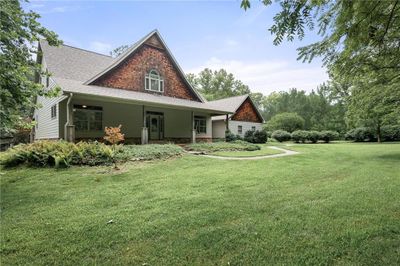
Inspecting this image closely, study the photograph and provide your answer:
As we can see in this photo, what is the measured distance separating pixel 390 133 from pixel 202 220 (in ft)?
112

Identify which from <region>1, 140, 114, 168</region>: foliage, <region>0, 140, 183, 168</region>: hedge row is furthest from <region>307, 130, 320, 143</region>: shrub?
<region>1, 140, 114, 168</region>: foliage

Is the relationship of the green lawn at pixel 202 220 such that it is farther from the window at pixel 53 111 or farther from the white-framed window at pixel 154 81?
the white-framed window at pixel 154 81

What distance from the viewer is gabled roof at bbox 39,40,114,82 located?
15.2 meters

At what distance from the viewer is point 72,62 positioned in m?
16.5

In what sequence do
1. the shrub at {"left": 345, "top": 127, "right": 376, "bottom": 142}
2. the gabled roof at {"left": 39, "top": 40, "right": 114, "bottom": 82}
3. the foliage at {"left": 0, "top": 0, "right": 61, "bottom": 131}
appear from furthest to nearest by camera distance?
1. the shrub at {"left": 345, "top": 127, "right": 376, "bottom": 142}
2. the gabled roof at {"left": 39, "top": 40, "right": 114, "bottom": 82}
3. the foliage at {"left": 0, "top": 0, "right": 61, "bottom": 131}

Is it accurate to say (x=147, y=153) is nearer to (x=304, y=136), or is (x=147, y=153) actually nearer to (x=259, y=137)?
(x=259, y=137)

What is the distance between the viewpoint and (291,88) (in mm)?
58688

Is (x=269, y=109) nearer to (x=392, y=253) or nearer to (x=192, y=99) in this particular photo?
(x=192, y=99)

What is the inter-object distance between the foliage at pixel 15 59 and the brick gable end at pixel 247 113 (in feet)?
68.7

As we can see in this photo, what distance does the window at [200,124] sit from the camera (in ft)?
69.1

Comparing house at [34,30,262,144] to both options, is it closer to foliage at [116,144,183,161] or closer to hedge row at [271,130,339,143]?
foliage at [116,144,183,161]

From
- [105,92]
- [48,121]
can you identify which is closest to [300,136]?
[105,92]

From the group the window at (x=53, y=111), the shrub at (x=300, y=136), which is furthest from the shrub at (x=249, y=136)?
the window at (x=53, y=111)

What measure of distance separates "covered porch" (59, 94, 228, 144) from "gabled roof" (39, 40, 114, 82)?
7.68 feet
